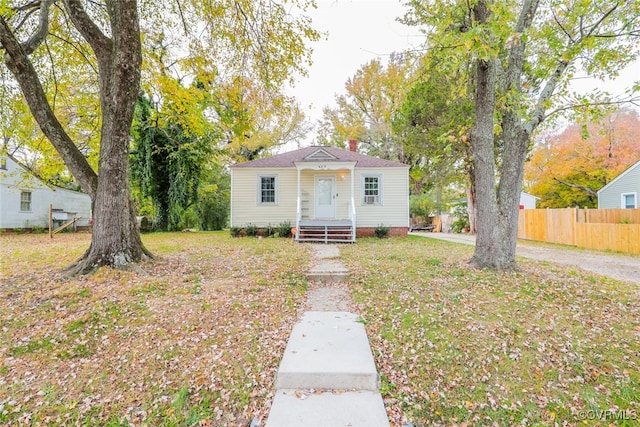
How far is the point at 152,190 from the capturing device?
1638 centimetres

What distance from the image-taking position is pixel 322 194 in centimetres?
1369

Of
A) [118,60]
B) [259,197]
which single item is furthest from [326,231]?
[118,60]

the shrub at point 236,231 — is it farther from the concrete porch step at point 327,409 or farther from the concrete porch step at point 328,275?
the concrete porch step at point 327,409

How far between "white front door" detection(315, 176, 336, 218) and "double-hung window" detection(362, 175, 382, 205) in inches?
58.2

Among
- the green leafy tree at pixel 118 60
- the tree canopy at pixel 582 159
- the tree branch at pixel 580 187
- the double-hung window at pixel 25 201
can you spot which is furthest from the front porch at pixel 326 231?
the tree branch at pixel 580 187

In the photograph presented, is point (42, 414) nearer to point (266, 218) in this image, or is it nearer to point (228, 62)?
point (228, 62)

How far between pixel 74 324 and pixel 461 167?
20.1 meters

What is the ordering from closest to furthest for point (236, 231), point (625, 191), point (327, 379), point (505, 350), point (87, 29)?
point (327, 379), point (505, 350), point (87, 29), point (236, 231), point (625, 191)

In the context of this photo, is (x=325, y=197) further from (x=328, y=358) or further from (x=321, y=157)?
(x=328, y=358)

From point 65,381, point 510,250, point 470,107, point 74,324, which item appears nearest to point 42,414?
Result: point 65,381

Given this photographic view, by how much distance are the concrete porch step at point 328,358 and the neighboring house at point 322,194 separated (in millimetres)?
9899

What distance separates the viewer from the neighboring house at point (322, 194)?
44.4 ft

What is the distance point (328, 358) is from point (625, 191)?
19.9 m

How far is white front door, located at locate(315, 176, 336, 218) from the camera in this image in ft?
44.7
